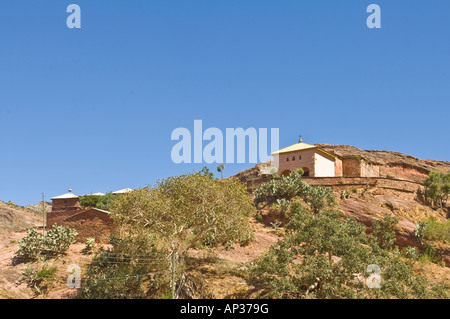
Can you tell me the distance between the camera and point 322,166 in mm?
45875

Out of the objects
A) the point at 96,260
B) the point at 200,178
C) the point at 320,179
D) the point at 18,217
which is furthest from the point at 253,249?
the point at 18,217

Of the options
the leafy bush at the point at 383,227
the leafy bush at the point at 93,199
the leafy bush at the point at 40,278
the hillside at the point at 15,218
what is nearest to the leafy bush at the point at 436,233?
the leafy bush at the point at 383,227

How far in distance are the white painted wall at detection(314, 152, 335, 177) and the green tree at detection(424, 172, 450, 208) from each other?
33.9ft

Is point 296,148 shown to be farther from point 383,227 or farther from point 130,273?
point 130,273

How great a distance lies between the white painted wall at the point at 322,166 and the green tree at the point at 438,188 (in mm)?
10348

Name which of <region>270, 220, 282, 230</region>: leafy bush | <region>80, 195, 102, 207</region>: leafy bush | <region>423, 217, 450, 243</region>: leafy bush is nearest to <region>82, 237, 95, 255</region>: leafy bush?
<region>270, 220, 282, 230</region>: leafy bush

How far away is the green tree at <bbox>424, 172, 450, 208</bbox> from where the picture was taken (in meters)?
43.3

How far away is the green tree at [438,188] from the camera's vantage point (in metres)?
43.3

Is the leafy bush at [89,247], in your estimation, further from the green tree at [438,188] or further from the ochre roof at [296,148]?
the green tree at [438,188]

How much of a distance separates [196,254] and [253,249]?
427cm

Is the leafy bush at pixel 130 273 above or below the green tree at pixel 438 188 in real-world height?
below

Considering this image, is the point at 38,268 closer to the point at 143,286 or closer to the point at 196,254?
the point at 143,286

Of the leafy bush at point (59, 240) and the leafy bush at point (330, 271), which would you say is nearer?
the leafy bush at point (330, 271)
